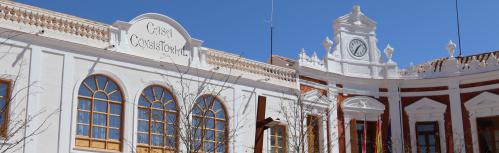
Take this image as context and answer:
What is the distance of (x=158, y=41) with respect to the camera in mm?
22000

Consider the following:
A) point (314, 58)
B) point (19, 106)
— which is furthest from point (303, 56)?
point (19, 106)

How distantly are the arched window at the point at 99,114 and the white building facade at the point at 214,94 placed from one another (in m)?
0.03

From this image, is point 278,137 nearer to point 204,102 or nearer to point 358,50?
point 204,102

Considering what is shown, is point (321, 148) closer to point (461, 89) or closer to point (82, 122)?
point (461, 89)

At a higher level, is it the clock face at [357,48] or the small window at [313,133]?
the clock face at [357,48]

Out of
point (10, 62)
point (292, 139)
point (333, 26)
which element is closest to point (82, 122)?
point (10, 62)

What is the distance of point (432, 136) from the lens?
1101 inches

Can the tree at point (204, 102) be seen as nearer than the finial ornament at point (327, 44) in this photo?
Yes

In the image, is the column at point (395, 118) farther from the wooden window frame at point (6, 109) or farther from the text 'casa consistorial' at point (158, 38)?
the wooden window frame at point (6, 109)

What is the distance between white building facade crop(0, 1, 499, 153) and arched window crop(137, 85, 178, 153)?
3cm

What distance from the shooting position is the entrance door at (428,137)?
2780cm

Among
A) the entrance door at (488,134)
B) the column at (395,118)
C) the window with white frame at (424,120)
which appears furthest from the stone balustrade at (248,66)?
the entrance door at (488,134)

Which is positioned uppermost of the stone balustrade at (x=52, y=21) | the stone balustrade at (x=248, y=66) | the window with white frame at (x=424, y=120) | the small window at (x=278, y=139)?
the stone balustrade at (x=52, y=21)

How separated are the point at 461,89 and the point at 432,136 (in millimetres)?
2017
